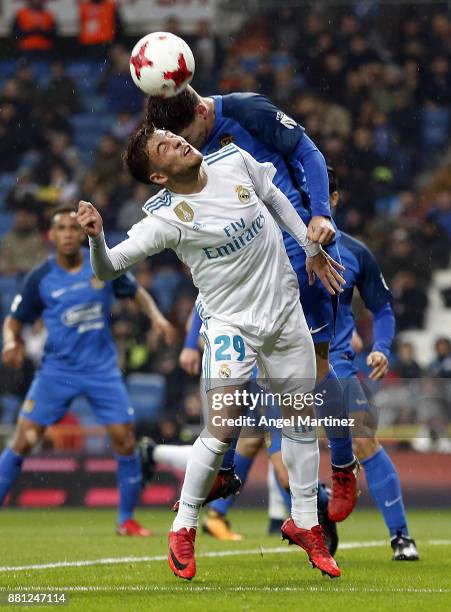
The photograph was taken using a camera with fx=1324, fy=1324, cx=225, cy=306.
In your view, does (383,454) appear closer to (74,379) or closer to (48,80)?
(74,379)

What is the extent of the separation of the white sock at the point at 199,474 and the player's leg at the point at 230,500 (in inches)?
119

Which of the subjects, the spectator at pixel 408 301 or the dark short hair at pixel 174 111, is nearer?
the dark short hair at pixel 174 111

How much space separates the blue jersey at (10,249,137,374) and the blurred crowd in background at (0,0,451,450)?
4.47m

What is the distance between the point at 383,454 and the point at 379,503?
289 millimetres

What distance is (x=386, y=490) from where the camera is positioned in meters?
7.71

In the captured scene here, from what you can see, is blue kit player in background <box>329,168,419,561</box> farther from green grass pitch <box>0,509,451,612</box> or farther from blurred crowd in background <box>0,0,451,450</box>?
blurred crowd in background <box>0,0,451,450</box>

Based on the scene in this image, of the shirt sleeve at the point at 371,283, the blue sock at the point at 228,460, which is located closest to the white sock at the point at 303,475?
the blue sock at the point at 228,460

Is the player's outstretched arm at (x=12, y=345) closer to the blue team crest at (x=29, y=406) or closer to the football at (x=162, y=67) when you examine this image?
the blue team crest at (x=29, y=406)

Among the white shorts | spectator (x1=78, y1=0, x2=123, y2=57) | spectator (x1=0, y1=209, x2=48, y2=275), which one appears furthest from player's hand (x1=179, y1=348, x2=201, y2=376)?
spectator (x1=78, y1=0, x2=123, y2=57)

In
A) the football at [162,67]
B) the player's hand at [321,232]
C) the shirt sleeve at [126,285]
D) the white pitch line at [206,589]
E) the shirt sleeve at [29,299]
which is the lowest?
the shirt sleeve at [29,299]

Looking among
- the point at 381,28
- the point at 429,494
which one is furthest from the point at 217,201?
the point at 381,28

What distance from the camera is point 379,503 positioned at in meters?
7.75

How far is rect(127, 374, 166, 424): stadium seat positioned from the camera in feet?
49.5

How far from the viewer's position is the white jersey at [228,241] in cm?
596
